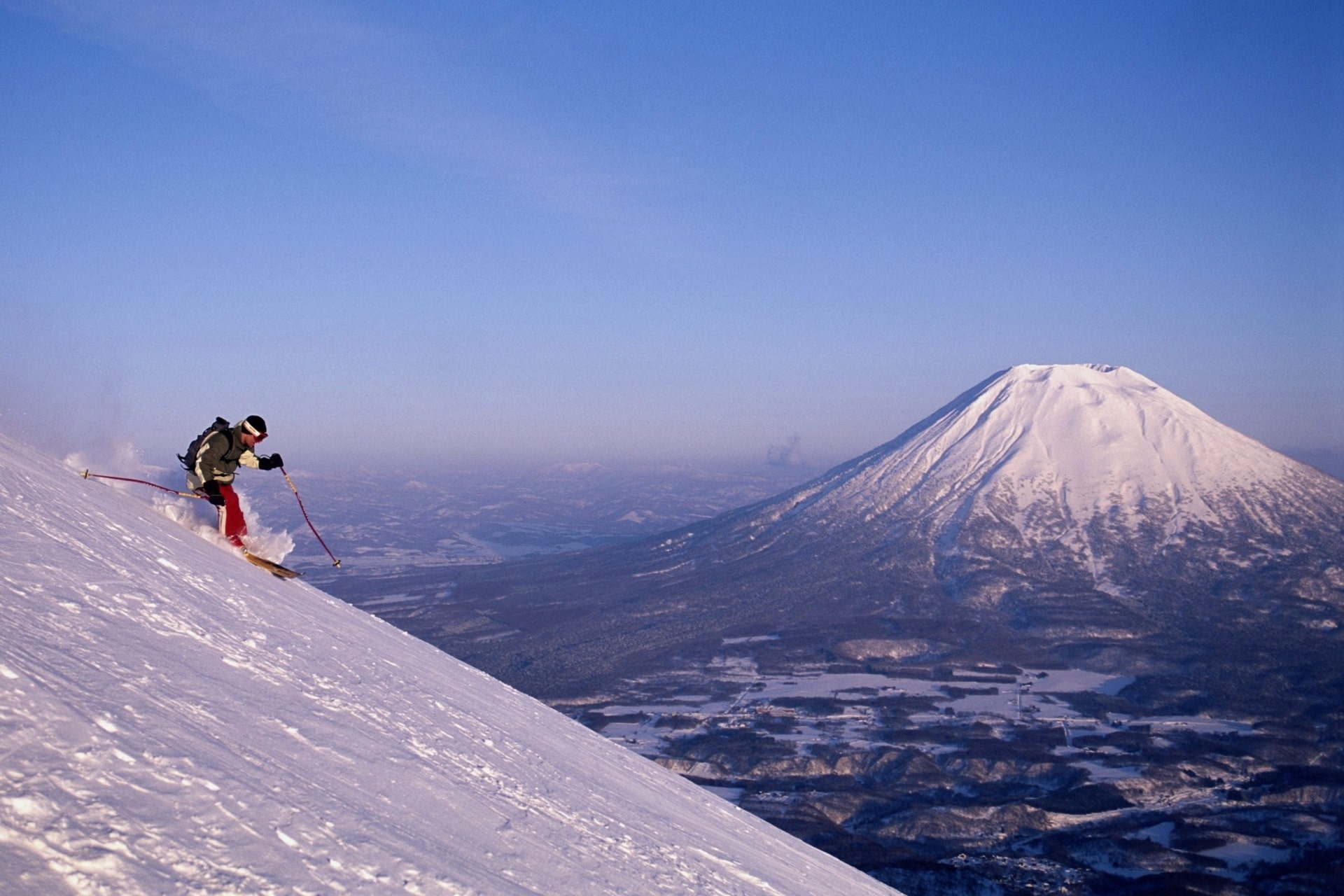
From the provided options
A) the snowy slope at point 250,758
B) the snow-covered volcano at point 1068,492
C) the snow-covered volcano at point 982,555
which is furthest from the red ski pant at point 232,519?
the snow-covered volcano at point 1068,492

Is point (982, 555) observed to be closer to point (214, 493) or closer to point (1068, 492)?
point (1068, 492)

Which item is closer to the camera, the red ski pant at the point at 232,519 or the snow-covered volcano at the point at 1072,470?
the red ski pant at the point at 232,519

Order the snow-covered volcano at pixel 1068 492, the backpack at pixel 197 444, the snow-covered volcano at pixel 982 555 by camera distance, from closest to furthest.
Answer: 1. the backpack at pixel 197 444
2. the snow-covered volcano at pixel 982 555
3. the snow-covered volcano at pixel 1068 492

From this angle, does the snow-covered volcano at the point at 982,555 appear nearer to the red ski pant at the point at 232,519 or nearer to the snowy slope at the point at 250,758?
the red ski pant at the point at 232,519

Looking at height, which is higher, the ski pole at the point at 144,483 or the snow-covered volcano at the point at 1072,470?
the snow-covered volcano at the point at 1072,470

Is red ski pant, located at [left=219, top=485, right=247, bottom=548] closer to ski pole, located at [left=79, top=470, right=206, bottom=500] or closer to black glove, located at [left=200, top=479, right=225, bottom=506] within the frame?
black glove, located at [left=200, top=479, right=225, bottom=506]

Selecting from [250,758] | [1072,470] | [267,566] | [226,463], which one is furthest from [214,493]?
[1072,470]
